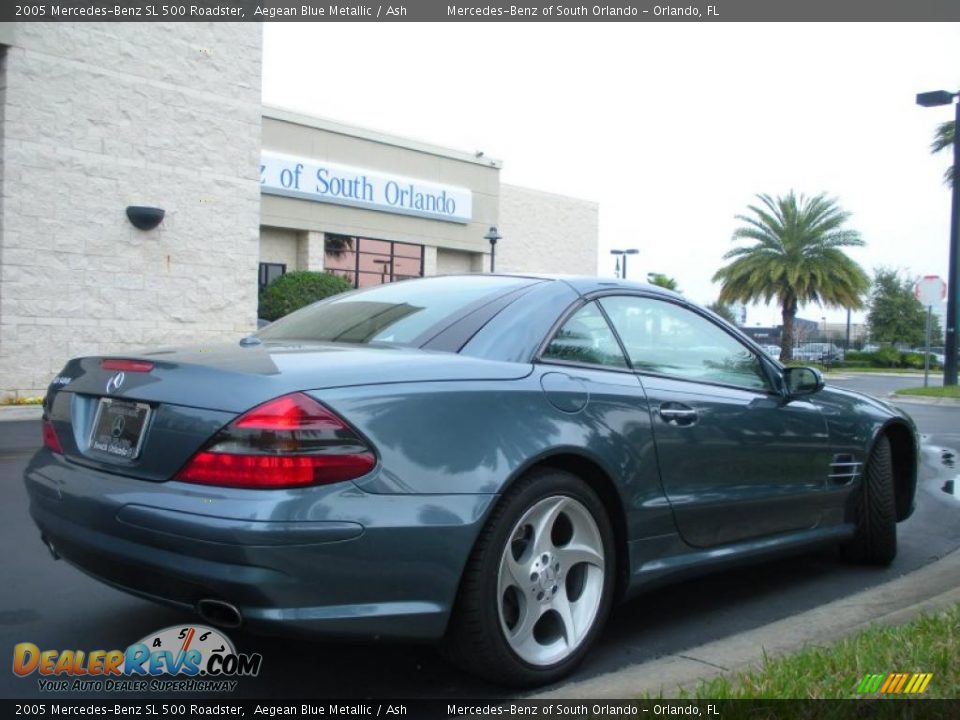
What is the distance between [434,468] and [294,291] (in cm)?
2011

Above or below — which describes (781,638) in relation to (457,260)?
below

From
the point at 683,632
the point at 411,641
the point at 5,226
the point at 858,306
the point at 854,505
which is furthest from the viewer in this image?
the point at 858,306

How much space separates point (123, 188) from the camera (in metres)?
14.4

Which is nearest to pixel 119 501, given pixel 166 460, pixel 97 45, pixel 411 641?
pixel 166 460

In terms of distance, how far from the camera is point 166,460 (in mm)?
2973

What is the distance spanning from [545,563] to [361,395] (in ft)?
2.97

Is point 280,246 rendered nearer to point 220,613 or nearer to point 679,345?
point 679,345

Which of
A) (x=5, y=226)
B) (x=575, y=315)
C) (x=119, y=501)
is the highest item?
(x=5, y=226)

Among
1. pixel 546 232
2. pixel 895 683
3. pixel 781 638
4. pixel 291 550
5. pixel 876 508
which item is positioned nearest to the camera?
pixel 291 550

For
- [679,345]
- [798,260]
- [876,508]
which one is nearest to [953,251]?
[798,260]

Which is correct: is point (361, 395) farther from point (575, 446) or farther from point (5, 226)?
point (5, 226)

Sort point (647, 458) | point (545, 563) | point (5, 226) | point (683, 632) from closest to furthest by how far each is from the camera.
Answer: point (545, 563), point (647, 458), point (683, 632), point (5, 226)

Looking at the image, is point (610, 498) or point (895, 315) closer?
point (610, 498)

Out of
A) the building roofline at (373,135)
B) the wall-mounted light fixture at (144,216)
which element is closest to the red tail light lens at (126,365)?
the wall-mounted light fixture at (144,216)
